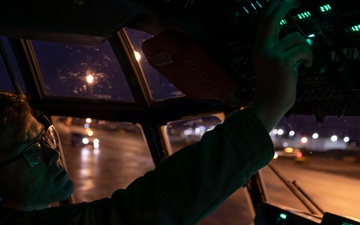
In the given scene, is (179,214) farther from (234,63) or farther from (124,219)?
(234,63)

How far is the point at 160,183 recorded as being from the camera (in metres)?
0.65

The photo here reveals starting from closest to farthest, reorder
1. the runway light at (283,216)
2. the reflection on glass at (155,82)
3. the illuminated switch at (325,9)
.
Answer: the illuminated switch at (325,9) < the runway light at (283,216) < the reflection on glass at (155,82)

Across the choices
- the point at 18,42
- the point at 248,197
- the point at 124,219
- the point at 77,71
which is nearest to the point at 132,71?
the point at 77,71

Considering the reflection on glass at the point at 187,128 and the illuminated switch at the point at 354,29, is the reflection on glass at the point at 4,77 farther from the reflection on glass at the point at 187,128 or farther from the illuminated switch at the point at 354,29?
the illuminated switch at the point at 354,29

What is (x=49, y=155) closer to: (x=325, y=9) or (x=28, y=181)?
(x=28, y=181)

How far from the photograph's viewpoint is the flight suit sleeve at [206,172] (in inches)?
23.7

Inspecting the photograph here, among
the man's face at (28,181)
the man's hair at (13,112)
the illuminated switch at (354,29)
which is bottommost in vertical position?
the man's face at (28,181)

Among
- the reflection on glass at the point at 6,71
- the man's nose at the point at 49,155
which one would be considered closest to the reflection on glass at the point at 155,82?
the reflection on glass at the point at 6,71

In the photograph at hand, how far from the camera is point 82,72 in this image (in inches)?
139

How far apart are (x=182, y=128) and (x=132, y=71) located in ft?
2.58

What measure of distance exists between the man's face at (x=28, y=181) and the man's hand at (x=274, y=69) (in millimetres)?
607

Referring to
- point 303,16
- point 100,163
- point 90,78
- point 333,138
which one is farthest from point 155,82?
point 100,163

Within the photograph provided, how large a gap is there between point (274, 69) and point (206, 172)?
0.75 feet

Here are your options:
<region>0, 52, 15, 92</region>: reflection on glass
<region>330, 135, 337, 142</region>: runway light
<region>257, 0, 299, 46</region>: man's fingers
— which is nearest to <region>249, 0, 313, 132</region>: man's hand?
<region>257, 0, 299, 46</region>: man's fingers
